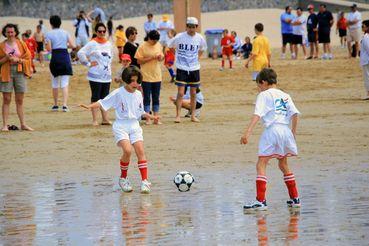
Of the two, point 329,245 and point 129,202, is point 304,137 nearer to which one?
point 129,202

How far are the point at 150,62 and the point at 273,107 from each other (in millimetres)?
8037

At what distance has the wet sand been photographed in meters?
10.1

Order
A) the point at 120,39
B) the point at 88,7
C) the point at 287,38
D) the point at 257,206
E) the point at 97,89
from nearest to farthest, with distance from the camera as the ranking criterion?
1. the point at 257,206
2. the point at 97,89
3. the point at 120,39
4. the point at 287,38
5. the point at 88,7

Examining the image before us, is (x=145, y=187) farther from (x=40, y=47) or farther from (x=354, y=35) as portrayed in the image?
(x=40, y=47)

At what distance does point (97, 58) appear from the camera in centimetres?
1898

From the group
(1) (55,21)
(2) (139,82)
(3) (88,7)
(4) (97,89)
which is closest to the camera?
(2) (139,82)

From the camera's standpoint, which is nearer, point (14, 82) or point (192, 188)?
point (192, 188)

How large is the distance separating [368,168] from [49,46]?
923 centimetres

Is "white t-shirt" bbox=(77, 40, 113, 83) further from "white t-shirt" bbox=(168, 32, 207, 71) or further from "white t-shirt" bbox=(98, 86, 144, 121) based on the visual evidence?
"white t-shirt" bbox=(98, 86, 144, 121)

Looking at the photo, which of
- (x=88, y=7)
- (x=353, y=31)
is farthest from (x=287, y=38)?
(x=88, y=7)

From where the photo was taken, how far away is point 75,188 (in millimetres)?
12891

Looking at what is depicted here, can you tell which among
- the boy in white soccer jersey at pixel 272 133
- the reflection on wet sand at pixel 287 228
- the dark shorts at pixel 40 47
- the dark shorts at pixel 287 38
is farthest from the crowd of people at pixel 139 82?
the dark shorts at pixel 40 47

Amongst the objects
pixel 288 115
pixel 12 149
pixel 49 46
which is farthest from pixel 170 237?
pixel 49 46

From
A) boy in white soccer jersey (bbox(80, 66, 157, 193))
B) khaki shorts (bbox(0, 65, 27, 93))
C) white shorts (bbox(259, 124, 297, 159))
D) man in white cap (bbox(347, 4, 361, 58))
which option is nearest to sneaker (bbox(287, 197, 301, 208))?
white shorts (bbox(259, 124, 297, 159))
